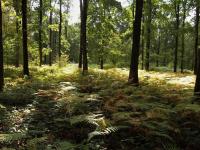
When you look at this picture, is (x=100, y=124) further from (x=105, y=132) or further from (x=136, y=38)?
(x=136, y=38)

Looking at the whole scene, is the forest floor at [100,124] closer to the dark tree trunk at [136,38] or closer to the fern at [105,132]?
the fern at [105,132]

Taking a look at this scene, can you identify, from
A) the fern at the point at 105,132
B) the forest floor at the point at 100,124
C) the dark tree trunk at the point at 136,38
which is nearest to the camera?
the fern at the point at 105,132

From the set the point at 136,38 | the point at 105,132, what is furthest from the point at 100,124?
the point at 136,38

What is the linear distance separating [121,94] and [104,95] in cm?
77

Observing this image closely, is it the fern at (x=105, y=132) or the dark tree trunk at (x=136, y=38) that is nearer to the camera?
the fern at (x=105, y=132)

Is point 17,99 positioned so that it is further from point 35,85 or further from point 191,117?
point 191,117

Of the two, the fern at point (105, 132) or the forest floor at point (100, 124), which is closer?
the fern at point (105, 132)

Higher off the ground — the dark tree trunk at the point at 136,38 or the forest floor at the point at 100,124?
the dark tree trunk at the point at 136,38

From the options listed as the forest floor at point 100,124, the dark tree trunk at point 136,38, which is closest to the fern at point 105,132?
the forest floor at point 100,124

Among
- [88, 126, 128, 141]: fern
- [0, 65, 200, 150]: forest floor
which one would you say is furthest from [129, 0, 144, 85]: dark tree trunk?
[88, 126, 128, 141]: fern

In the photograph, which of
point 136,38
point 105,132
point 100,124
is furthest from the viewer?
point 136,38

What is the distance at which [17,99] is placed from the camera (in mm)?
12070

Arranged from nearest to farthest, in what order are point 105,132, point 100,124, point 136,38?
point 105,132
point 100,124
point 136,38

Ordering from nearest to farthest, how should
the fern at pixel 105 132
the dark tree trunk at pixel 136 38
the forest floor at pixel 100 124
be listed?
the fern at pixel 105 132, the forest floor at pixel 100 124, the dark tree trunk at pixel 136 38
